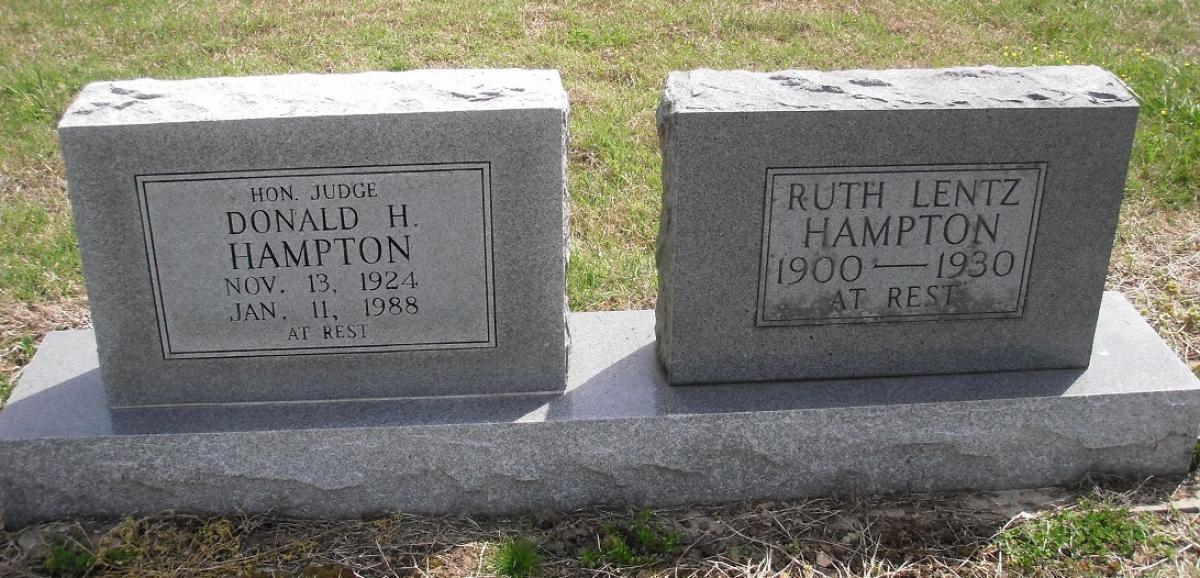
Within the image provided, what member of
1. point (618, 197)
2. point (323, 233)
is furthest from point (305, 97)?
point (618, 197)

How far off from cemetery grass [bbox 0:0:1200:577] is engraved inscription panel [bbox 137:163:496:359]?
588 mm

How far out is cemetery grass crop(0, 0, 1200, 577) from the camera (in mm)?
3371

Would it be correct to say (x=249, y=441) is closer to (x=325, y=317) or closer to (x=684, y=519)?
(x=325, y=317)

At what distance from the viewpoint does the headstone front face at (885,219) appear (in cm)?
335

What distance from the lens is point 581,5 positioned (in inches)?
321

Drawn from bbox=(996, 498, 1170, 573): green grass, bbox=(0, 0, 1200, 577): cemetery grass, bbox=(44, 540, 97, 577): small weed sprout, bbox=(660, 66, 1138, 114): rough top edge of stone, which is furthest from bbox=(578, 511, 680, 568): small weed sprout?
bbox=(44, 540, 97, 577): small weed sprout

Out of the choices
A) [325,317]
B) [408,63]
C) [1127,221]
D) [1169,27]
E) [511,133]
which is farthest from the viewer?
[1169,27]

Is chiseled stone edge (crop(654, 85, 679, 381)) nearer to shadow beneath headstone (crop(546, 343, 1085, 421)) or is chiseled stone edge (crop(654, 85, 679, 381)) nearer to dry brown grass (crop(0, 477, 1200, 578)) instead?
shadow beneath headstone (crop(546, 343, 1085, 421))

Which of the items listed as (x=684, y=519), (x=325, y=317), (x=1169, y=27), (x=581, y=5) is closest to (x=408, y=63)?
(x=581, y=5)

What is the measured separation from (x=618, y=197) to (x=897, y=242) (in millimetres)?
2374

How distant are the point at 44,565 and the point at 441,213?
1.56 metres

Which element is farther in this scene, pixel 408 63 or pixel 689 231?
pixel 408 63

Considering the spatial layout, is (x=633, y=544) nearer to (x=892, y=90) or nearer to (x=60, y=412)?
(x=892, y=90)

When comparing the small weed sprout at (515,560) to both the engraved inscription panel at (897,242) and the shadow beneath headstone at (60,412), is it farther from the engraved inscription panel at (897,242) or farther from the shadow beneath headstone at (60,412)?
the shadow beneath headstone at (60,412)
